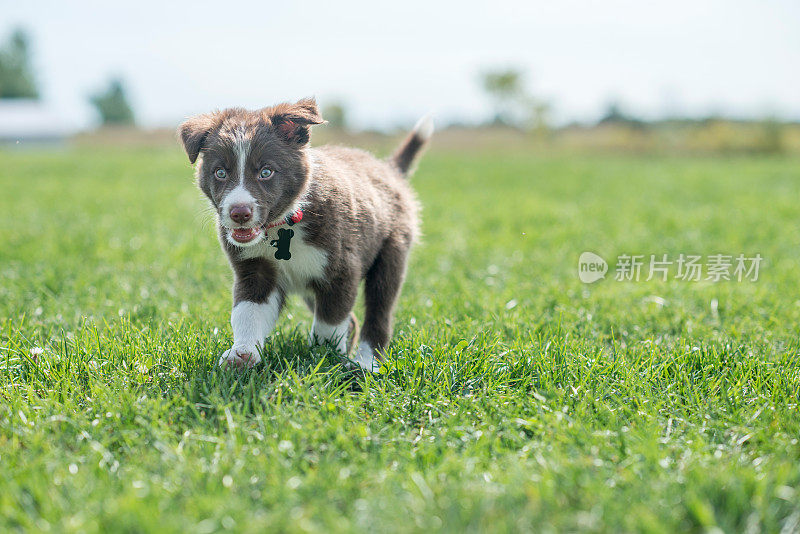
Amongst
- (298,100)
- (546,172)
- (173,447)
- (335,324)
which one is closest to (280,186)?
(298,100)

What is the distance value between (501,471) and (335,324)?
1.36m

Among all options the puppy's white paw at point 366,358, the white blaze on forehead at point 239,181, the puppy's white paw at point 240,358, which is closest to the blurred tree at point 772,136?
the puppy's white paw at point 366,358

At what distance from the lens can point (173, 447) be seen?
2.38m

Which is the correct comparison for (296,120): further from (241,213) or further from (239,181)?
(241,213)

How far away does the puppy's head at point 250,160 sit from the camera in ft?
9.73

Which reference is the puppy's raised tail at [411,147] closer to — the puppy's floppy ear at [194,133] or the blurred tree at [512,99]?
the puppy's floppy ear at [194,133]

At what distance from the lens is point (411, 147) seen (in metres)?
4.50

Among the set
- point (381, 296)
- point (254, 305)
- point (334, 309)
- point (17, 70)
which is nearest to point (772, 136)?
point (381, 296)

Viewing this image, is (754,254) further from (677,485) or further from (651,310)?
(677,485)

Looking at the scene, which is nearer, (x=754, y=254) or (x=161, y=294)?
(x=161, y=294)

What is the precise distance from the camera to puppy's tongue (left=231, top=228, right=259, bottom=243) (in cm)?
298

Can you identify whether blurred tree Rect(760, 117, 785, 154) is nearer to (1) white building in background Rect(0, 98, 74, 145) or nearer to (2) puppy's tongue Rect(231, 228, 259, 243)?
(2) puppy's tongue Rect(231, 228, 259, 243)

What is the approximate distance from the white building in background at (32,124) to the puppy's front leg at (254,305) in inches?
1911

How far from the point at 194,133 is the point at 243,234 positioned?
62cm
